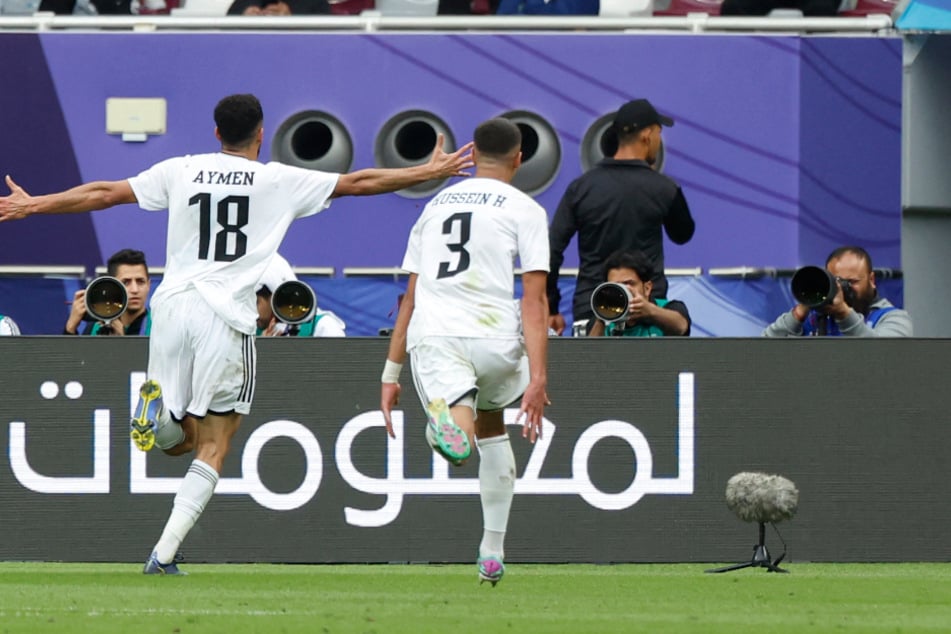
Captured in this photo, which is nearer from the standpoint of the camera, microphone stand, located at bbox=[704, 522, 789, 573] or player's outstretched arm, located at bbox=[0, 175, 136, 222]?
player's outstretched arm, located at bbox=[0, 175, 136, 222]

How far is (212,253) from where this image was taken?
28.1 ft

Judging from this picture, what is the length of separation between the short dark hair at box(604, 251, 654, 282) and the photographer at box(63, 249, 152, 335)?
8.28ft

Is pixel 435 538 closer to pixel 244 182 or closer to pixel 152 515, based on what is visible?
pixel 152 515

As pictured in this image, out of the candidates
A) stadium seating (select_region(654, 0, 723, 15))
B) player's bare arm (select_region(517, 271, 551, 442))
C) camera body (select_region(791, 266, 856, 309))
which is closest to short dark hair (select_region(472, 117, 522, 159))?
player's bare arm (select_region(517, 271, 551, 442))

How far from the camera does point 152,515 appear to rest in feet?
33.6

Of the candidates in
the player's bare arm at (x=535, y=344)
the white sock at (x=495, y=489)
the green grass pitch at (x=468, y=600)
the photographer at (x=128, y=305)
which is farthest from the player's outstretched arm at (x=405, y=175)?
the photographer at (x=128, y=305)

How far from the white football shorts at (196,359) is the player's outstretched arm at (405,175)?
0.76 metres

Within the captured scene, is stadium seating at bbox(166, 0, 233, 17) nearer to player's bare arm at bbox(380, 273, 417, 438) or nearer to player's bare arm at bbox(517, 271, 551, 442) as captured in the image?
player's bare arm at bbox(380, 273, 417, 438)

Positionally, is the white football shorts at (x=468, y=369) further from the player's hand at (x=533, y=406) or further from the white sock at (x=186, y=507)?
the white sock at (x=186, y=507)

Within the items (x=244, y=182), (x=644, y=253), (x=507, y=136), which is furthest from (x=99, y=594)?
(x=644, y=253)

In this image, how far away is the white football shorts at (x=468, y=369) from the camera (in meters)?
8.08

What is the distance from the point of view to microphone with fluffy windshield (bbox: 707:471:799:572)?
9.61 m

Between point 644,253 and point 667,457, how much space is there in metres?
1.04

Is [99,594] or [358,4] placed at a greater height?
[358,4]
